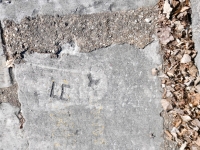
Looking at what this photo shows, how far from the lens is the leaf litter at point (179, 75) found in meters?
2.48

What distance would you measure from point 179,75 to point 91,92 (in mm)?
655

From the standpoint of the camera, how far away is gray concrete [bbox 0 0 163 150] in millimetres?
2555

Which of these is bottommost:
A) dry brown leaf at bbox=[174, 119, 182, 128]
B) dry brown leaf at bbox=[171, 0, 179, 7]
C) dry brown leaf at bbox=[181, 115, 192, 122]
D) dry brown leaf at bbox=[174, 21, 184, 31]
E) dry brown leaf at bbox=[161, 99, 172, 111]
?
dry brown leaf at bbox=[174, 119, 182, 128]

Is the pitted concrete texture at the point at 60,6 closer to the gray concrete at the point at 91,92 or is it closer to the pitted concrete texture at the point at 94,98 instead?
the gray concrete at the point at 91,92

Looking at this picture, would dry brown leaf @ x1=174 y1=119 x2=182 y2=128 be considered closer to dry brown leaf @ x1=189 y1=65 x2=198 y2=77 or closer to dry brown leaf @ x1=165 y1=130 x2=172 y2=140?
dry brown leaf @ x1=165 y1=130 x2=172 y2=140

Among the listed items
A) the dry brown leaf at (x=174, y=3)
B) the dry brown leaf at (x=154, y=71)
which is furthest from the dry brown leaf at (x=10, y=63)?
the dry brown leaf at (x=174, y=3)

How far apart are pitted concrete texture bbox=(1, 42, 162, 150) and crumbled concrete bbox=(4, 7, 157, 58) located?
64mm

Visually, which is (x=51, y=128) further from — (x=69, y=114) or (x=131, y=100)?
(x=131, y=100)

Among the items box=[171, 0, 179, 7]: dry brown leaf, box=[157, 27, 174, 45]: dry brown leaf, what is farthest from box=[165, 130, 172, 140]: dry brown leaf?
box=[171, 0, 179, 7]: dry brown leaf

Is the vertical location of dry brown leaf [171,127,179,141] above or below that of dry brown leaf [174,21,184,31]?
below

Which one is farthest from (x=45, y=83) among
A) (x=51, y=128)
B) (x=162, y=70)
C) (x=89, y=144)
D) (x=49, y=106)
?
(x=162, y=70)

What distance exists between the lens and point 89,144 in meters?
2.65

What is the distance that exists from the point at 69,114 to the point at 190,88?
0.91 meters

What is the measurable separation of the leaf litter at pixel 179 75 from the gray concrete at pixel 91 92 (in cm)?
7
